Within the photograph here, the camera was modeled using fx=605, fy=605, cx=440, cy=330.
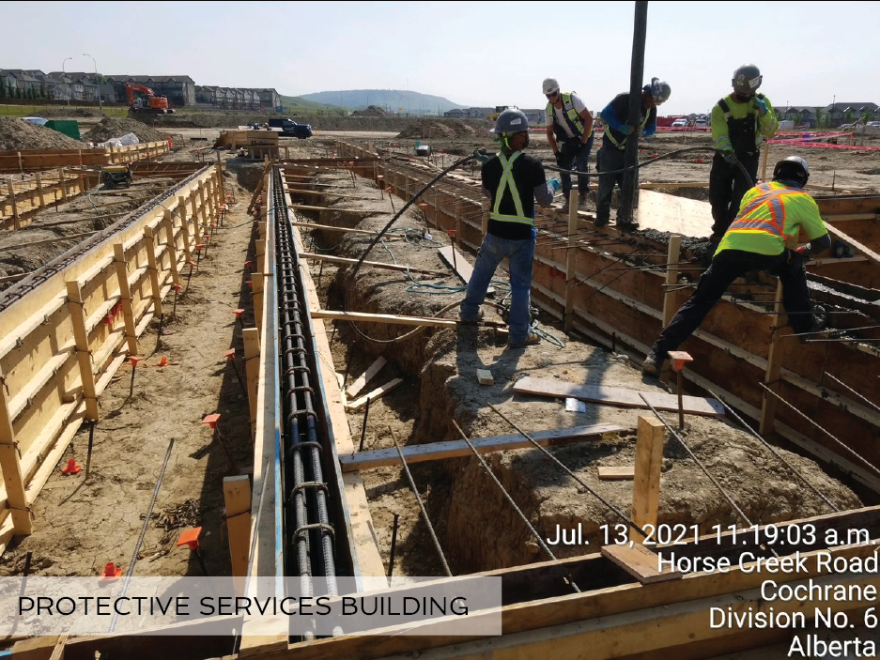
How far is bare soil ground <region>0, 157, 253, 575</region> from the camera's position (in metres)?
4.61

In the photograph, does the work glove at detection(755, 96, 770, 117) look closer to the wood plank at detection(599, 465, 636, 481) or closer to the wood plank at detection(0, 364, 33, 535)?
the wood plank at detection(599, 465, 636, 481)

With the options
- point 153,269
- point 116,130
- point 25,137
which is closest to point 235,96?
point 116,130

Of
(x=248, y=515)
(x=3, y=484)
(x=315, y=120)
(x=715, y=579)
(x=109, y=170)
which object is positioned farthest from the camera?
(x=315, y=120)

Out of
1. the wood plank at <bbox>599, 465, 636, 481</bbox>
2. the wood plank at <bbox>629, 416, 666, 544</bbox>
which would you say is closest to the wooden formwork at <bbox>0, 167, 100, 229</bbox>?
the wood plank at <bbox>599, 465, 636, 481</bbox>

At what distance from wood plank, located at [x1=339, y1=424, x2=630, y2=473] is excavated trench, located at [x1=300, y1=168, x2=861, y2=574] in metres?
0.08

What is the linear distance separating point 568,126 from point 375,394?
17.8 ft

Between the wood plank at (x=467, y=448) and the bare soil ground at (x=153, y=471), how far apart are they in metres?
1.54

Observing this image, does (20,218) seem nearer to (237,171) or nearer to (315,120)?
(237,171)

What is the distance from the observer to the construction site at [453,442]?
2.27 metres

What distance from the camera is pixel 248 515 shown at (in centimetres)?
334

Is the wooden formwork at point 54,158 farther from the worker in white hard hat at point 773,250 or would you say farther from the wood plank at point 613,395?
the worker in white hard hat at point 773,250

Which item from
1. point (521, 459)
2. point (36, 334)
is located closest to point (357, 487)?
point (521, 459)

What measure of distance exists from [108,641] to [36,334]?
464 cm

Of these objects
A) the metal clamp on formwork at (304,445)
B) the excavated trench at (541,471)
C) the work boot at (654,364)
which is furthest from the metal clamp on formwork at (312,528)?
the work boot at (654,364)
